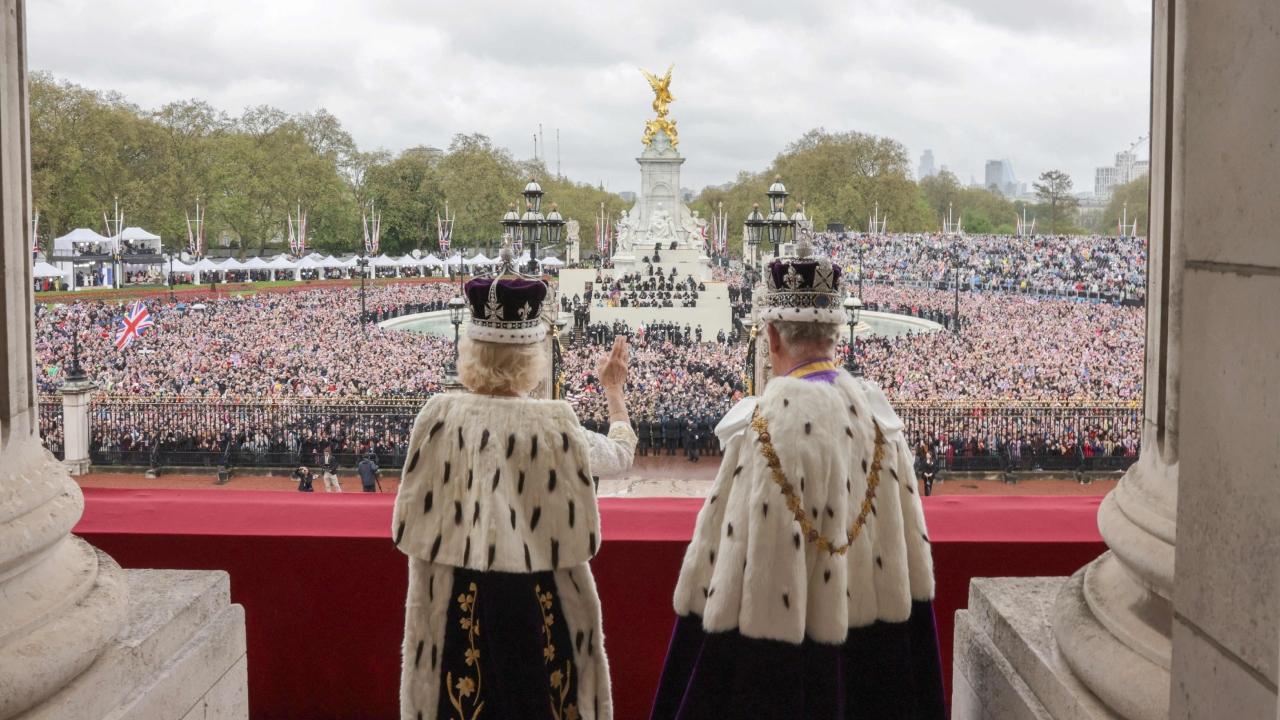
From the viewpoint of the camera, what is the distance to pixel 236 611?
2.77m

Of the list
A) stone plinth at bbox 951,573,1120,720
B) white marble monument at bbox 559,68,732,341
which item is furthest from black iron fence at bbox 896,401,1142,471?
white marble monument at bbox 559,68,732,341

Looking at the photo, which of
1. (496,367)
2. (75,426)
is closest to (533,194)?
(75,426)

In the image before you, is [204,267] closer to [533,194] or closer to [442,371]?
[442,371]

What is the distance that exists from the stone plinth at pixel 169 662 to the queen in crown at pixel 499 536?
1.57 ft

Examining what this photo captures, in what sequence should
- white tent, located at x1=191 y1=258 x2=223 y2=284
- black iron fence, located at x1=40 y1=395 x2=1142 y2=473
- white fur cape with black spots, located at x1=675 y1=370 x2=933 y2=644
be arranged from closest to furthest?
white fur cape with black spots, located at x1=675 y1=370 x2=933 y2=644 < black iron fence, located at x1=40 y1=395 x2=1142 y2=473 < white tent, located at x1=191 y1=258 x2=223 y2=284

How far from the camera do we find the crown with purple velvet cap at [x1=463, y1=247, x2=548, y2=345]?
2547mm

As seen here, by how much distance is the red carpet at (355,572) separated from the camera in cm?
337

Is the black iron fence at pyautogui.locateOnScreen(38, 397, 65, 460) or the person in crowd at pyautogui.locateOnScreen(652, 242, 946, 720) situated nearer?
the person in crowd at pyautogui.locateOnScreen(652, 242, 946, 720)

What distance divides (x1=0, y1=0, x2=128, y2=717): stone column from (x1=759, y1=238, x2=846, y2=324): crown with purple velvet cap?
1665 millimetres

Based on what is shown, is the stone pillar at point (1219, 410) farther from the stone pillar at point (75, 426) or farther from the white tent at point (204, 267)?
the white tent at point (204, 267)

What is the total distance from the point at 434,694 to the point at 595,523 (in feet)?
2.03

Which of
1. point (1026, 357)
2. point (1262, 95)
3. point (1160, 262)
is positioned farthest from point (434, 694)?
point (1026, 357)

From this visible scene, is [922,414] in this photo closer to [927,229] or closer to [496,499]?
[496,499]

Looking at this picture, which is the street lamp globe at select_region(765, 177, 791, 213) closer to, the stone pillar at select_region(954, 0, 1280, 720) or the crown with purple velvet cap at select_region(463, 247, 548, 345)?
the crown with purple velvet cap at select_region(463, 247, 548, 345)
